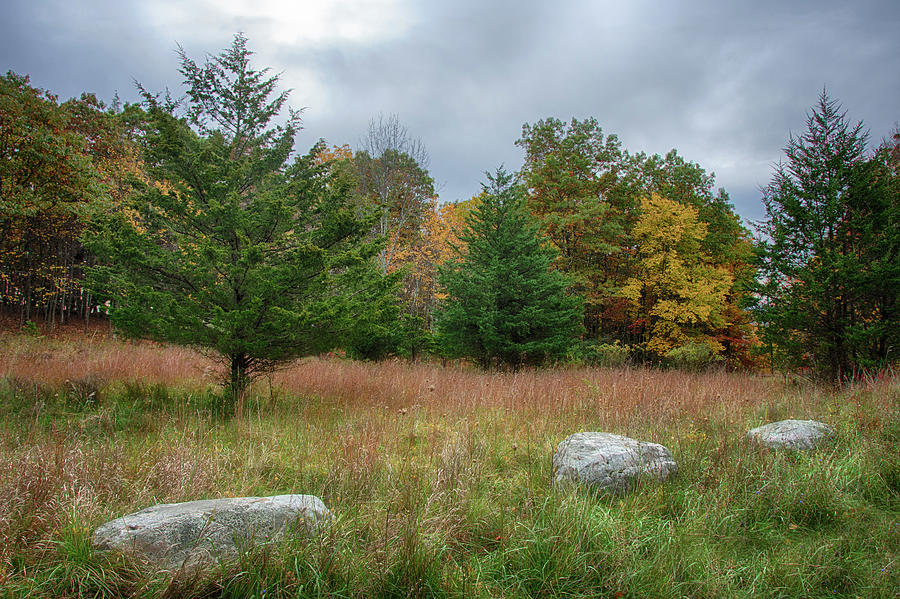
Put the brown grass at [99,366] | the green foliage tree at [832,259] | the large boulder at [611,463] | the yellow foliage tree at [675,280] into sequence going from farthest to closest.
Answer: the yellow foliage tree at [675,280] < the green foliage tree at [832,259] < the brown grass at [99,366] < the large boulder at [611,463]

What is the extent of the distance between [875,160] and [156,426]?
13721mm

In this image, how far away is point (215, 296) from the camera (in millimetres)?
5289

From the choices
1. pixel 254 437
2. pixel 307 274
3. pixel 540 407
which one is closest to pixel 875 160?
pixel 540 407

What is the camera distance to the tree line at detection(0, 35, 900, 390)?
525 centimetres

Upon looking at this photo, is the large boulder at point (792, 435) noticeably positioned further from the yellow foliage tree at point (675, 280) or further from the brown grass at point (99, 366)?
the yellow foliage tree at point (675, 280)

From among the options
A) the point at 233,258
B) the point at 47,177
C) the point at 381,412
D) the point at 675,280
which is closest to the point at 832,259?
the point at 675,280

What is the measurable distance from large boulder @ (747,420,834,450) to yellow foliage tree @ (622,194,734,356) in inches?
482

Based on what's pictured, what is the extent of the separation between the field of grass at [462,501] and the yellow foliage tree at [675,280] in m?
10.8

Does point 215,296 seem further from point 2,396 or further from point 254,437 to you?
point 2,396

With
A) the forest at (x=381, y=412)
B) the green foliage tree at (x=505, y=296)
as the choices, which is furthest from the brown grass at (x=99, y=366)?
the green foliage tree at (x=505, y=296)

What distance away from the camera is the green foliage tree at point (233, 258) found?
16.3 feet

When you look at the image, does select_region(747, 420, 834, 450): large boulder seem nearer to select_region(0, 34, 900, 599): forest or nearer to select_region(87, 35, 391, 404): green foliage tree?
select_region(0, 34, 900, 599): forest

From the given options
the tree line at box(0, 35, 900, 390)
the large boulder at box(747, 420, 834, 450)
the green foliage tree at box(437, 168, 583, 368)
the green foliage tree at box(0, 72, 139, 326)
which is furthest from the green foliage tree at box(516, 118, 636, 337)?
the green foliage tree at box(0, 72, 139, 326)

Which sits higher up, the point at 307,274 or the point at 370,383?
the point at 307,274
